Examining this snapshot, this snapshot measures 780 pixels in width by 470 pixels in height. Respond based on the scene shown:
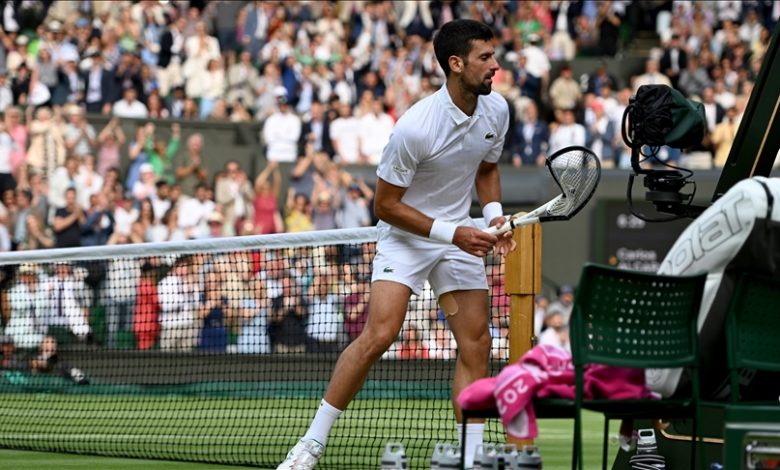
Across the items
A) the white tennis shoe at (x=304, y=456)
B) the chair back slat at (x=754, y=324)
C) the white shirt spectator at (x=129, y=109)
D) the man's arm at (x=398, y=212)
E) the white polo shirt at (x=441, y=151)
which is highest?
the white shirt spectator at (x=129, y=109)

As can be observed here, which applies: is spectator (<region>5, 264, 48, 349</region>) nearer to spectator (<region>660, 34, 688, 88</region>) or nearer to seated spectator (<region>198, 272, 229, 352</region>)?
seated spectator (<region>198, 272, 229, 352</region>)

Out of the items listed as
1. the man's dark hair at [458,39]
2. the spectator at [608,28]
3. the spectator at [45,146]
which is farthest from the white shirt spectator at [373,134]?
the man's dark hair at [458,39]

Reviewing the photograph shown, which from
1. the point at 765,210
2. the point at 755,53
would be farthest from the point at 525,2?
the point at 765,210

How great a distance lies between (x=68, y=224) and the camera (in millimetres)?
19391

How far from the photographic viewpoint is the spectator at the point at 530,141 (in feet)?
74.3

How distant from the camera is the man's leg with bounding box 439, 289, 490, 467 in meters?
8.09

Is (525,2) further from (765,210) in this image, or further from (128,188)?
(765,210)

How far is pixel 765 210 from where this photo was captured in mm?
6238

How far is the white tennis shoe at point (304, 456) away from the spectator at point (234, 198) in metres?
12.3

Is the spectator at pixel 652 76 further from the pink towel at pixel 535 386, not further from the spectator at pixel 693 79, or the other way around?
the pink towel at pixel 535 386

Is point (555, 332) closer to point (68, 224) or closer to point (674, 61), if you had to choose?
point (68, 224)

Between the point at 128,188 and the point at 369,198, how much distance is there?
3.13 metres

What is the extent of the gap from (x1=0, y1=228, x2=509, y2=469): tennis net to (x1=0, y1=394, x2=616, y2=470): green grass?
0.05 metres

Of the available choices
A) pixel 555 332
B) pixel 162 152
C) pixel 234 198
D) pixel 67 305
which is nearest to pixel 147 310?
pixel 67 305
